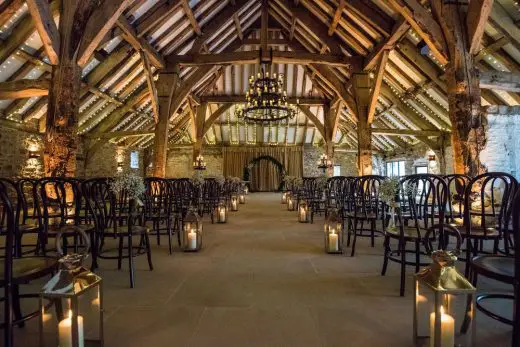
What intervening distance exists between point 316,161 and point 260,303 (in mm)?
18680

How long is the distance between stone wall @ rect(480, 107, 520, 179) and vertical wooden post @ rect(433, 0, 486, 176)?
190 inches

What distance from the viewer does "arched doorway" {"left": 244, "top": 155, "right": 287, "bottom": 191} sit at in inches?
810

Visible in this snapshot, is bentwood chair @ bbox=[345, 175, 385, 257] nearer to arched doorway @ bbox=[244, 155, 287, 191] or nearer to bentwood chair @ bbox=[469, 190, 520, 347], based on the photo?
bentwood chair @ bbox=[469, 190, 520, 347]

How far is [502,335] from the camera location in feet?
5.94

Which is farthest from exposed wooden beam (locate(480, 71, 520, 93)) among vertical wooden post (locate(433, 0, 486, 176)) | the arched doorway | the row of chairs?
the arched doorway

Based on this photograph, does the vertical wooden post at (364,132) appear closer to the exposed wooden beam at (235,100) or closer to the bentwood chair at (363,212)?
the bentwood chair at (363,212)

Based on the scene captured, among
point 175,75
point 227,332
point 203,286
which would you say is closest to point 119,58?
point 175,75

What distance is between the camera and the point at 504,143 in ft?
28.0

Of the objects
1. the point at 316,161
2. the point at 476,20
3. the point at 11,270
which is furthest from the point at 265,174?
the point at 11,270

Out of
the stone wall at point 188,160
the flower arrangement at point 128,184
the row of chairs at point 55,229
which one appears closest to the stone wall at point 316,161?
the stone wall at point 188,160

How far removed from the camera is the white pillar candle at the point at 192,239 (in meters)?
4.01

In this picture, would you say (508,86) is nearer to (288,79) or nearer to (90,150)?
(288,79)

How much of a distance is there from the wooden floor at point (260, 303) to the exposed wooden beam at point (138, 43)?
5469 mm

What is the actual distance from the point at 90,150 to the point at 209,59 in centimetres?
705
